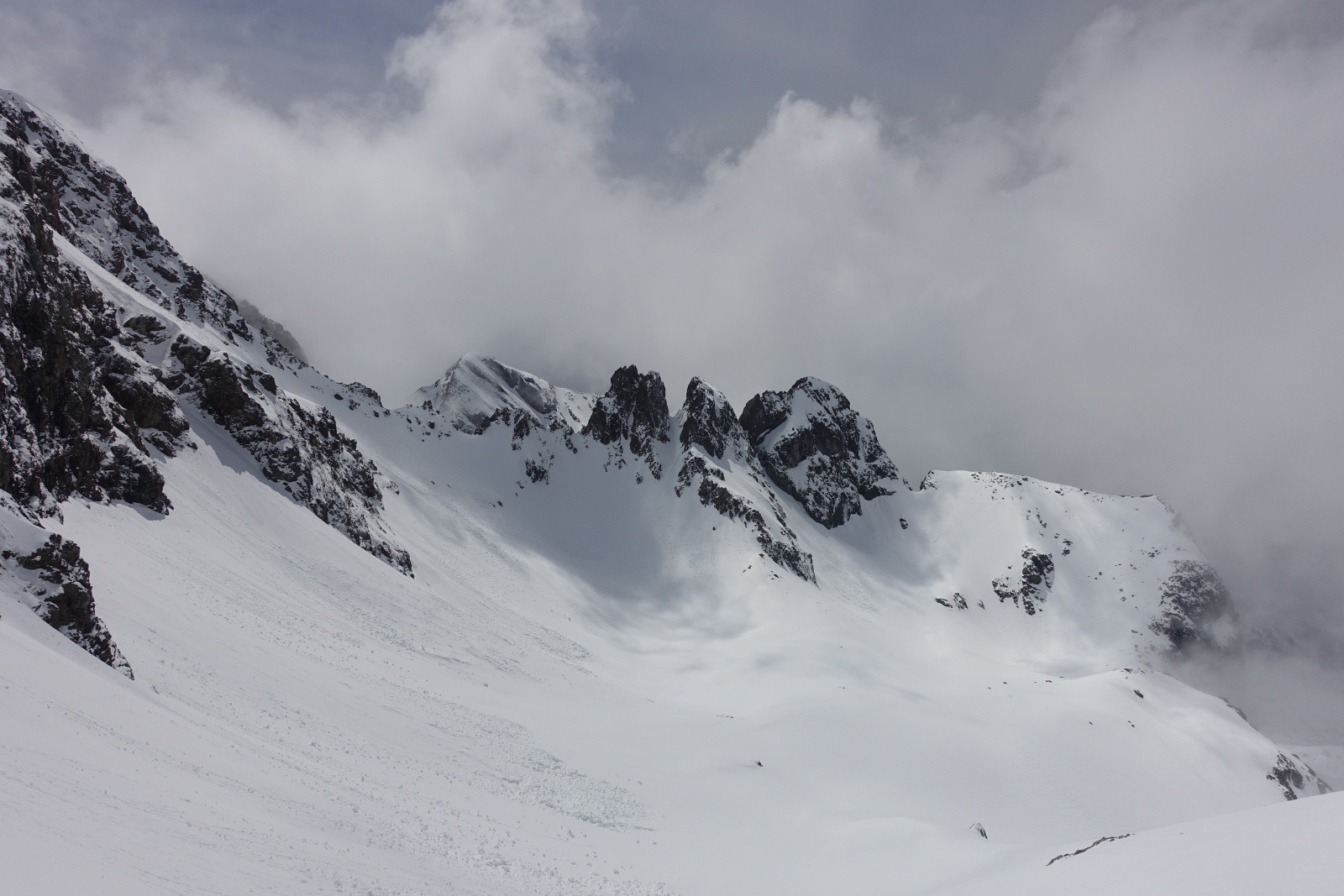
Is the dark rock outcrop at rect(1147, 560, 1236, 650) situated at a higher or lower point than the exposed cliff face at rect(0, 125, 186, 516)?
higher

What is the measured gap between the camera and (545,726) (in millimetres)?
44938

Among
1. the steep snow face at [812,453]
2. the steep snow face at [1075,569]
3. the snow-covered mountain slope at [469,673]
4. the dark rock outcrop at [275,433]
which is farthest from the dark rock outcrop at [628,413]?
the dark rock outcrop at [275,433]

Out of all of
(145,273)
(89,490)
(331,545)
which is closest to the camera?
(89,490)

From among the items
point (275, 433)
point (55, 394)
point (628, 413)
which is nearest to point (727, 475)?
point (628, 413)

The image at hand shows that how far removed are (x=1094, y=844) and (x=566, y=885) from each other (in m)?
15.8

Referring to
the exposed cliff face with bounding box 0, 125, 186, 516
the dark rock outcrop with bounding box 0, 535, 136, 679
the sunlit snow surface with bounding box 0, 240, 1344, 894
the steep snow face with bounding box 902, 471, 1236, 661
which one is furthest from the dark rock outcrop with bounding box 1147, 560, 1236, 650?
the exposed cliff face with bounding box 0, 125, 186, 516

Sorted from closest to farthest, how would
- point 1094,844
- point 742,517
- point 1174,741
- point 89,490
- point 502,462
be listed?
point 1094,844 < point 89,490 < point 1174,741 < point 742,517 < point 502,462

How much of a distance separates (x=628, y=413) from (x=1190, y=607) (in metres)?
162

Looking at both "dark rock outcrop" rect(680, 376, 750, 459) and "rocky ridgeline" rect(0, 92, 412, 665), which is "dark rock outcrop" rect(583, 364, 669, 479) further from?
"rocky ridgeline" rect(0, 92, 412, 665)

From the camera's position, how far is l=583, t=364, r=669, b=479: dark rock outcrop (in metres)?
160

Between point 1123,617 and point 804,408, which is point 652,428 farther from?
point 1123,617

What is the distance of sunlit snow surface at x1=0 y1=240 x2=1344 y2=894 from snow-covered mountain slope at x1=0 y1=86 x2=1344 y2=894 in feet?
0.80

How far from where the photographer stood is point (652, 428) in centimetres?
16075

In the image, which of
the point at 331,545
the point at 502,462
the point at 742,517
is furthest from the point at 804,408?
the point at 331,545
